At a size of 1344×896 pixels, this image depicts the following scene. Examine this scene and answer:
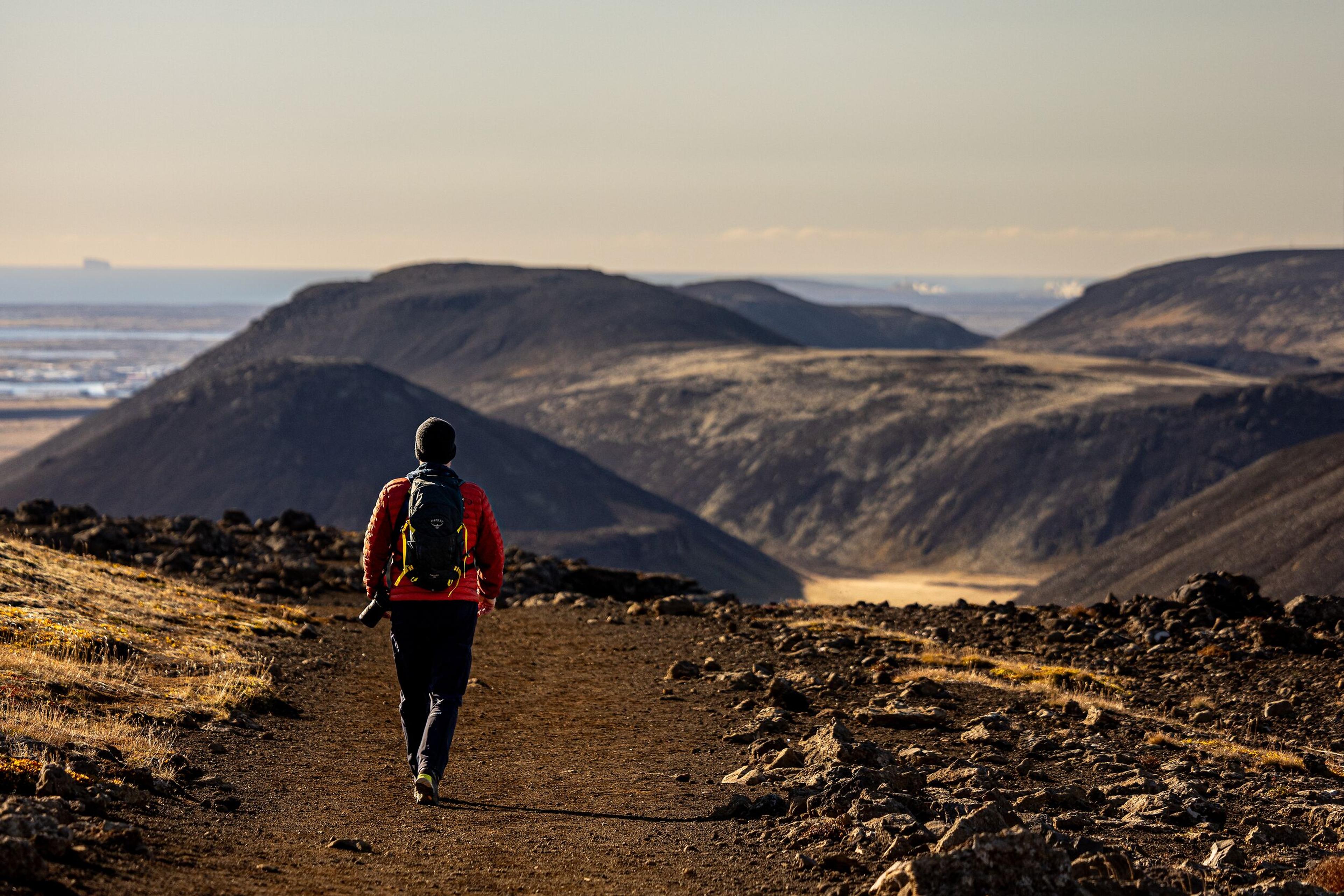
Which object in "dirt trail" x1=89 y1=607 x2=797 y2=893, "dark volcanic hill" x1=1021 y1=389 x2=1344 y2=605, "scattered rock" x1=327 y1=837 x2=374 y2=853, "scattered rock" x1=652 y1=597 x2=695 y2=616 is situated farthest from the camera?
"dark volcanic hill" x1=1021 y1=389 x2=1344 y2=605

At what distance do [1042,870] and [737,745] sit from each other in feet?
16.7

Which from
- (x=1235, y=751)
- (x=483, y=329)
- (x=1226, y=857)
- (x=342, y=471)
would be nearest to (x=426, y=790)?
(x=1226, y=857)

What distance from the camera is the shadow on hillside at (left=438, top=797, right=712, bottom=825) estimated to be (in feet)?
26.9

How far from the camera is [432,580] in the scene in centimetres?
831

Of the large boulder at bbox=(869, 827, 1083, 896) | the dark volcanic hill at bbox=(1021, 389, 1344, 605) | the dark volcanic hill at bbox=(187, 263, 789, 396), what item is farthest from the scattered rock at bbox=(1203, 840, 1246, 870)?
the dark volcanic hill at bbox=(187, 263, 789, 396)

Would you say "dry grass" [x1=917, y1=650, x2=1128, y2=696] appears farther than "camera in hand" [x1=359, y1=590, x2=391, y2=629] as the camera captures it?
Yes

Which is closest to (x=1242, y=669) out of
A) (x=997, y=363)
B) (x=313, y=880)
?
(x=313, y=880)

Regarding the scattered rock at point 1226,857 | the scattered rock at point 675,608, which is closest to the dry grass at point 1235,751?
the scattered rock at point 1226,857

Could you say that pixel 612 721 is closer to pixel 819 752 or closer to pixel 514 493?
pixel 819 752

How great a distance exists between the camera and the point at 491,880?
21.9 feet

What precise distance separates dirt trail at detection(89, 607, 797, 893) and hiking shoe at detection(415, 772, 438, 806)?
0.08 m

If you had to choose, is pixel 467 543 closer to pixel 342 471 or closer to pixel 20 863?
pixel 20 863

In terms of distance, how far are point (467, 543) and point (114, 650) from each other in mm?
5335

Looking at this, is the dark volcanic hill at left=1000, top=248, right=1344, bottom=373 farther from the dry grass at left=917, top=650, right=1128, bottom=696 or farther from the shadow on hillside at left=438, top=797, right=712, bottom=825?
the shadow on hillside at left=438, top=797, right=712, bottom=825
